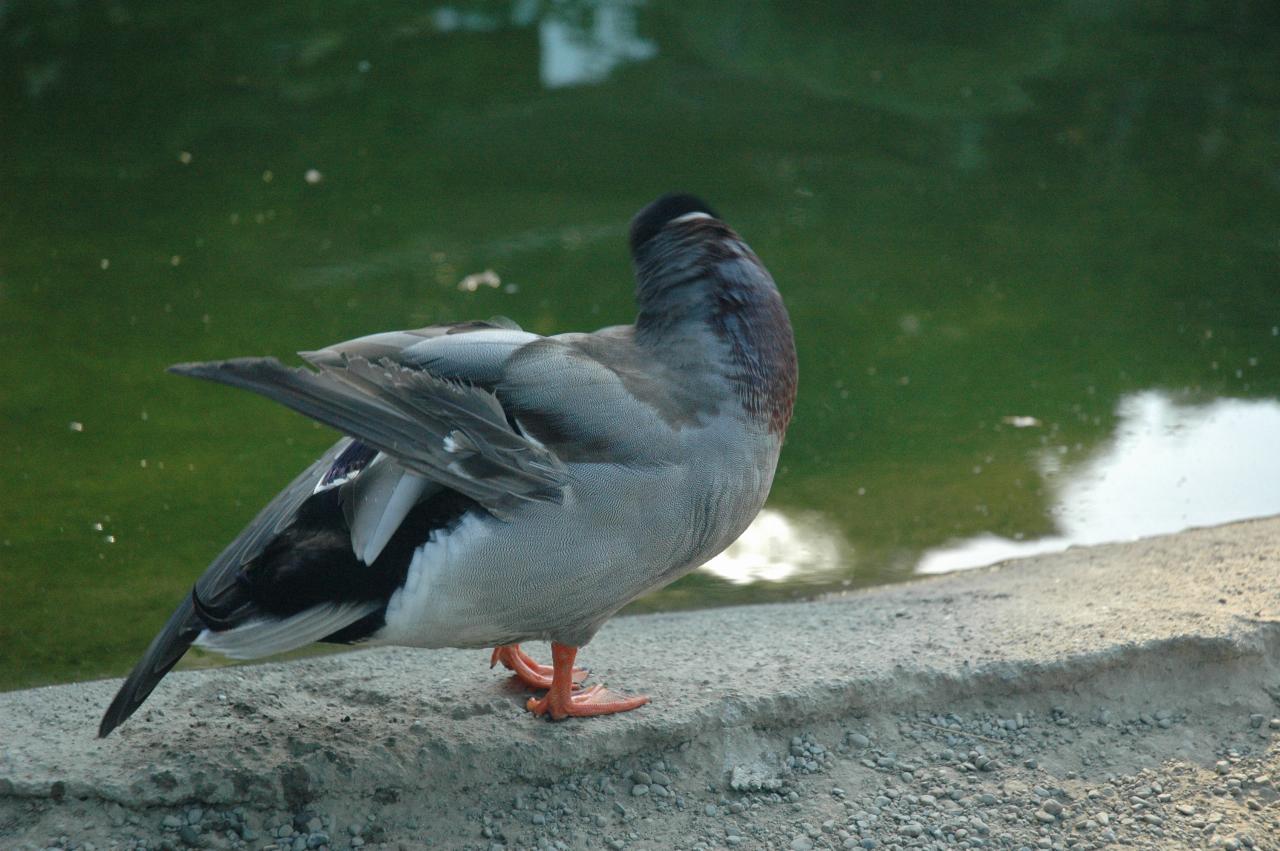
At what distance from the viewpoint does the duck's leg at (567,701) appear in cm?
290

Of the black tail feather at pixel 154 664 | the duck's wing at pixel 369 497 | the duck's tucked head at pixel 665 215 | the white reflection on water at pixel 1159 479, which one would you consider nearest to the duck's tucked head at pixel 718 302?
the duck's tucked head at pixel 665 215

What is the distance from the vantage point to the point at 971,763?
2895 millimetres

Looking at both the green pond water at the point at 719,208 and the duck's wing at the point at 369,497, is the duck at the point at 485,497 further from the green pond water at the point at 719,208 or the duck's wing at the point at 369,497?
the green pond water at the point at 719,208

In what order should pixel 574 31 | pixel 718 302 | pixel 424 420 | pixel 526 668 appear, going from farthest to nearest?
pixel 574 31
pixel 526 668
pixel 718 302
pixel 424 420

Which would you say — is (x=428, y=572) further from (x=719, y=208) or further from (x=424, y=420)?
(x=719, y=208)

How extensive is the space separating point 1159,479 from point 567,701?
8.68 ft

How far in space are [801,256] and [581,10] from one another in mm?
3386

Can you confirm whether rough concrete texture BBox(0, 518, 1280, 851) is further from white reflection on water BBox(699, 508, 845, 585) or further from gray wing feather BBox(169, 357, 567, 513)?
white reflection on water BBox(699, 508, 845, 585)

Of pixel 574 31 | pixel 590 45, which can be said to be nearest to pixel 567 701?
pixel 590 45

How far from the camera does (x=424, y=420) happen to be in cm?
245

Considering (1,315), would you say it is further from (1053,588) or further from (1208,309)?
(1208,309)

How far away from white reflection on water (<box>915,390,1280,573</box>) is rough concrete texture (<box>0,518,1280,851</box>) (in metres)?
0.98

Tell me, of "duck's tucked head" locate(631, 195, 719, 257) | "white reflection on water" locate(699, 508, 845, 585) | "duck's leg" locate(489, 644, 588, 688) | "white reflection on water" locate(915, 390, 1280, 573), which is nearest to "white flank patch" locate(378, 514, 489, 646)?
"duck's leg" locate(489, 644, 588, 688)

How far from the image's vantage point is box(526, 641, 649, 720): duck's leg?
9.53 feet
